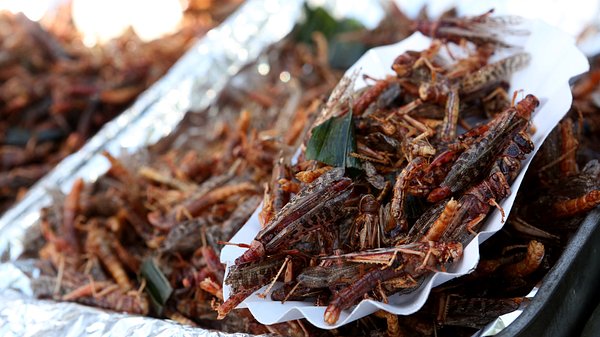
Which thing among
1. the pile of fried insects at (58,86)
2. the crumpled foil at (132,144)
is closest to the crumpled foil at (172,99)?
the crumpled foil at (132,144)

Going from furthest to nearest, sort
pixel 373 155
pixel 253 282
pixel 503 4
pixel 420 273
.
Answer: pixel 503 4
pixel 373 155
pixel 253 282
pixel 420 273

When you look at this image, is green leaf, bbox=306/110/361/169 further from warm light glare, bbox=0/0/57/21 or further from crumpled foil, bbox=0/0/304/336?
warm light glare, bbox=0/0/57/21

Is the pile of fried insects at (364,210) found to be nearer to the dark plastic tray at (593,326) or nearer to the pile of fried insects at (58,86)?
the dark plastic tray at (593,326)

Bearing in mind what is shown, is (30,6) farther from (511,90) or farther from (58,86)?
(511,90)

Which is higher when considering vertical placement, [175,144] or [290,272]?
[175,144]

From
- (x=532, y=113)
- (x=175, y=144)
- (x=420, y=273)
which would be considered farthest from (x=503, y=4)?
(x=420, y=273)

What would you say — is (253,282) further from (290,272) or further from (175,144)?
(175,144)
